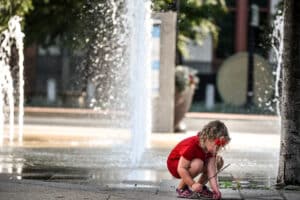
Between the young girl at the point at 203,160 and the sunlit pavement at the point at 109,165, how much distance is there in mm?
256

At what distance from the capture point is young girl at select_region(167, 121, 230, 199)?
7523mm

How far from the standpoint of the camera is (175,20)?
16.6 meters

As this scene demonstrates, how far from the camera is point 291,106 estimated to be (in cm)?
876

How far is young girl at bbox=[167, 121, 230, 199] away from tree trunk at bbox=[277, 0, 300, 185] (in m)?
1.22

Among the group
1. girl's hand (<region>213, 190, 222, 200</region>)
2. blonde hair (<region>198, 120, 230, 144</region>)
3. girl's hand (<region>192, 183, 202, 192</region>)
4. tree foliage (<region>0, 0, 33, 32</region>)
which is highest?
tree foliage (<region>0, 0, 33, 32</region>)

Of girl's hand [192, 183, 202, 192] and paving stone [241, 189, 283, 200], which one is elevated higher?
girl's hand [192, 183, 202, 192]

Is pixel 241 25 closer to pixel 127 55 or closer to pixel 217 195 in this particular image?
pixel 127 55

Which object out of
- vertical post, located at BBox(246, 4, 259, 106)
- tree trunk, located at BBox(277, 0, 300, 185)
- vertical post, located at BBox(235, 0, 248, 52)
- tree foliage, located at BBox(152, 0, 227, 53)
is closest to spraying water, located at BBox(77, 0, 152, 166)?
tree trunk, located at BBox(277, 0, 300, 185)

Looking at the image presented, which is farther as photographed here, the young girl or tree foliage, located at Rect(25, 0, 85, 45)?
tree foliage, located at Rect(25, 0, 85, 45)

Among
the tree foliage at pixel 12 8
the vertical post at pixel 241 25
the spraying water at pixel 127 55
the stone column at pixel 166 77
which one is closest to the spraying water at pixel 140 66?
the spraying water at pixel 127 55

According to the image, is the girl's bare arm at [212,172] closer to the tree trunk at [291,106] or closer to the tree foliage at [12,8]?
the tree trunk at [291,106]

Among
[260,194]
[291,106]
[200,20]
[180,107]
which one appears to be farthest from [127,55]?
[200,20]

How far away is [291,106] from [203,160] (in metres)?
1.54

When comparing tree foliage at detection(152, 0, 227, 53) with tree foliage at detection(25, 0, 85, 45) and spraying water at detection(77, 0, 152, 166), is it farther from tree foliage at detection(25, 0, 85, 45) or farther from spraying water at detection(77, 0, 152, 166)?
spraying water at detection(77, 0, 152, 166)
